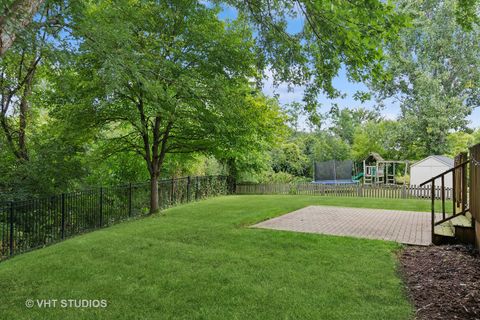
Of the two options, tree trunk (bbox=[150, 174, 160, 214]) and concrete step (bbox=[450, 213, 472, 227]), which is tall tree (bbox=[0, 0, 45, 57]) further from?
tree trunk (bbox=[150, 174, 160, 214])

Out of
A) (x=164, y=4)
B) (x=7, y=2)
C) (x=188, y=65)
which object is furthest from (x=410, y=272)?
(x=164, y=4)

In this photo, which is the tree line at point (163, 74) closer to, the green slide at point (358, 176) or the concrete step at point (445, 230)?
the concrete step at point (445, 230)

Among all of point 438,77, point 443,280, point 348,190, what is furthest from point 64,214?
point 438,77

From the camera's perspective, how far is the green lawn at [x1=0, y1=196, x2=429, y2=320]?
10.3ft

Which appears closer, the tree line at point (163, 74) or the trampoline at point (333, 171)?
the tree line at point (163, 74)

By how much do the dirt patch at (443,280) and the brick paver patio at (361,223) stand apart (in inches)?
33.1

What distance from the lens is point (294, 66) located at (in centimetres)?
516

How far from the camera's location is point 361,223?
7.81 metres

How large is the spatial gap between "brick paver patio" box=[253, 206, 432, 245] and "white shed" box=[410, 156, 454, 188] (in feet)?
26.1

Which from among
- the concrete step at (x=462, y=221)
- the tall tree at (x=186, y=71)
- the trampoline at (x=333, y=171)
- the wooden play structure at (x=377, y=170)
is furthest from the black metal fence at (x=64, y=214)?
the wooden play structure at (x=377, y=170)

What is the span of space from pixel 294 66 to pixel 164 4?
17.0 feet

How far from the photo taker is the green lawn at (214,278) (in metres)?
Result: 3.15

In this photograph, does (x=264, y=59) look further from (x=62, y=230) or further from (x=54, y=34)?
(x=62, y=230)

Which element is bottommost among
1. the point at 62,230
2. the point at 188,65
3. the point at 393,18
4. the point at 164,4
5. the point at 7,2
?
the point at 62,230
